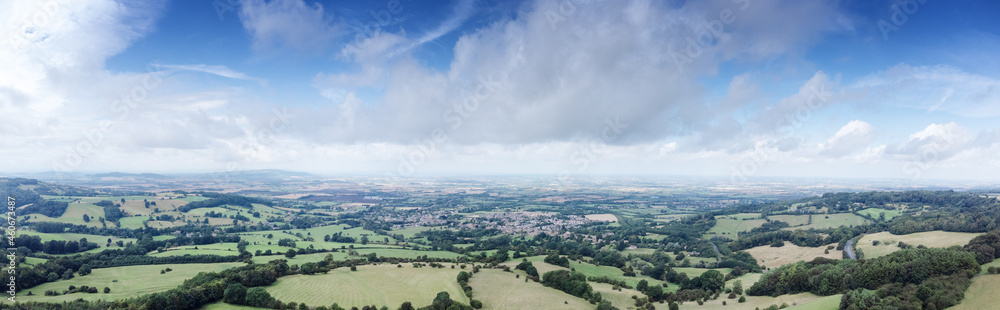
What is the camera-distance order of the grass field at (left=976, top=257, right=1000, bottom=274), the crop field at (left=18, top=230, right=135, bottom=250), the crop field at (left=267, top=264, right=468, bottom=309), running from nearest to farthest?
the grass field at (left=976, top=257, right=1000, bottom=274) → the crop field at (left=267, top=264, right=468, bottom=309) → the crop field at (left=18, top=230, right=135, bottom=250)

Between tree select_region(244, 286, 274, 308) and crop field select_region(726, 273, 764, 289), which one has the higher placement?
tree select_region(244, 286, 274, 308)

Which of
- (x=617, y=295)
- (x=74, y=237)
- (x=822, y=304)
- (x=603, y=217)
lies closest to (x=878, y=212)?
(x=603, y=217)

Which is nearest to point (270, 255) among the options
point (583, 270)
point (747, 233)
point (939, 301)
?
point (583, 270)

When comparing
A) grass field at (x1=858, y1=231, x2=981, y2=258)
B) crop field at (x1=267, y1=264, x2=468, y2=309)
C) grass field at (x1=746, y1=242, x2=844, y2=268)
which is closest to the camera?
crop field at (x1=267, y1=264, x2=468, y2=309)

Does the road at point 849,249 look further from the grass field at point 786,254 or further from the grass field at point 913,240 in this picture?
the grass field at point 913,240

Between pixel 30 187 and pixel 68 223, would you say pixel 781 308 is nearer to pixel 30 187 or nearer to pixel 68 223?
pixel 68 223

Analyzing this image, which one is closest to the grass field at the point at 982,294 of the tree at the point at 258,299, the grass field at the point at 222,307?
the tree at the point at 258,299

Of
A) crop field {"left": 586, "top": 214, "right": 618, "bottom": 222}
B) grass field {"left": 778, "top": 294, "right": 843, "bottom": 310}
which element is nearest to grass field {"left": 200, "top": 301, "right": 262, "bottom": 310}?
grass field {"left": 778, "top": 294, "right": 843, "bottom": 310}

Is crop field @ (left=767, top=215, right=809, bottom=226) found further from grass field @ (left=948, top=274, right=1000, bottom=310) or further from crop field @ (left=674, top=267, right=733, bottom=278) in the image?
grass field @ (left=948, top=274, right=1000, bottom=310)
